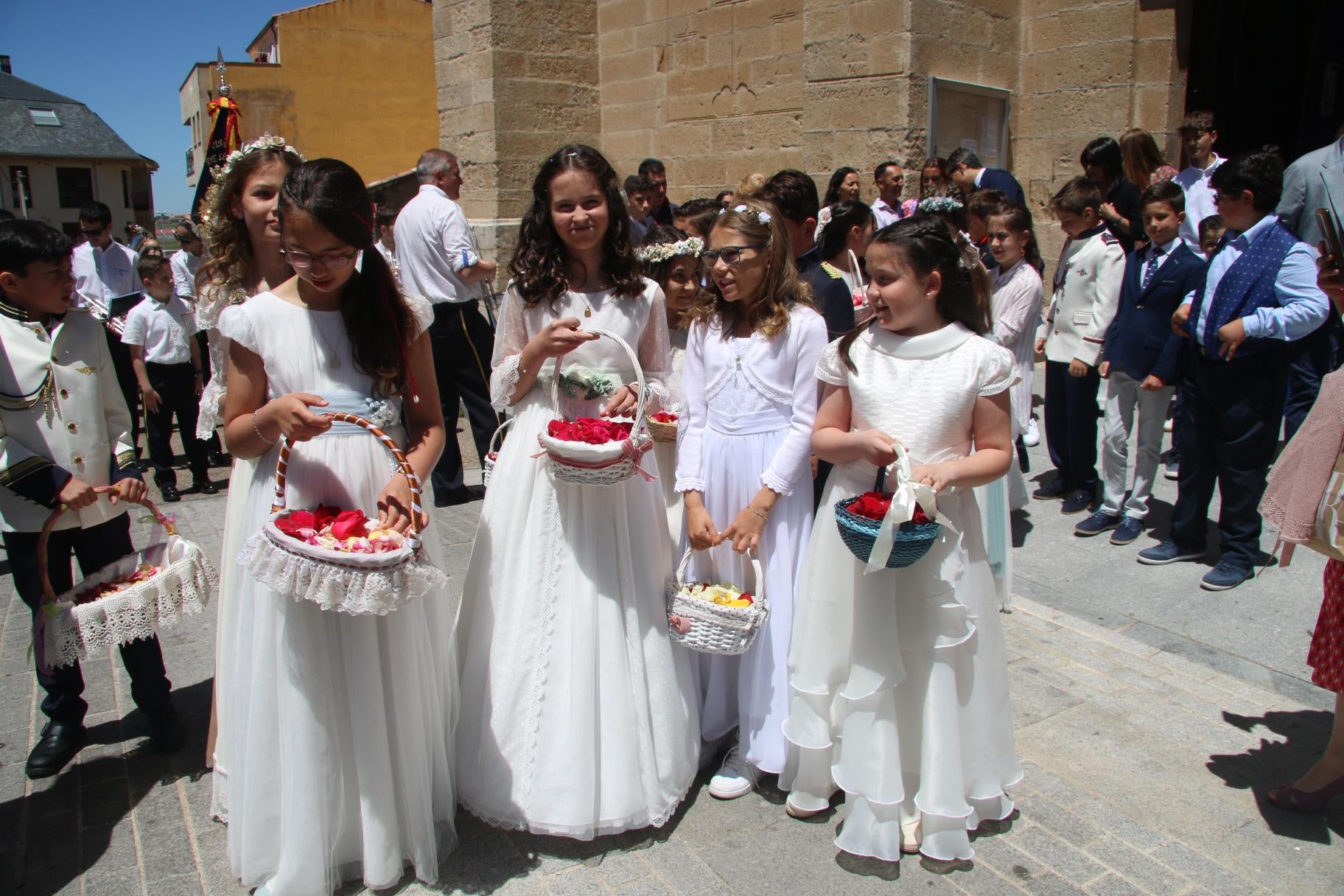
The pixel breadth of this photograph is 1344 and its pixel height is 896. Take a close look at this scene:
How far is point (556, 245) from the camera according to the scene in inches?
126

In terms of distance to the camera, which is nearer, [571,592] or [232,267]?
[571,592]

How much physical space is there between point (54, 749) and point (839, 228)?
4052mm

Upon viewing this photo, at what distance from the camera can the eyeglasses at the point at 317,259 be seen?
8.28 ft

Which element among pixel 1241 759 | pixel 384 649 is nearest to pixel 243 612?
pixel 384 649

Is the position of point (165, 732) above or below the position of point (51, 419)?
below

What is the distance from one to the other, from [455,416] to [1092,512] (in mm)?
4580

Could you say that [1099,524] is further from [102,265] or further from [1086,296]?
[102,265]

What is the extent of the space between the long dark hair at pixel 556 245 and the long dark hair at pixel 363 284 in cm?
50

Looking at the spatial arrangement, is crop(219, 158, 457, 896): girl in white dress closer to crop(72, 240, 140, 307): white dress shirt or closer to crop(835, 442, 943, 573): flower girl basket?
crop(835, 442, 943, 573): flower girl basket

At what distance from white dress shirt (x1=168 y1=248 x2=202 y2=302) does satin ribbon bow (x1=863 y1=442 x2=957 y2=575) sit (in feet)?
25.6

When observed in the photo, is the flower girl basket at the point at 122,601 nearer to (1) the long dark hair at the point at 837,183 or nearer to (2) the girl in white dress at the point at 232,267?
(2) the girl in white dress at the point at 232,267

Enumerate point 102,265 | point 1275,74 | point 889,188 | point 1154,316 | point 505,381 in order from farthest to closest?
point 1275,74
point 102,265
point 889,188
point 1154,316
point 505,381

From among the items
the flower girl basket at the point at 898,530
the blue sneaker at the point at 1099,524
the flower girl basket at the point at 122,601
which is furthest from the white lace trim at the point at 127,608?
the blue sneaker at the point at 1099,524

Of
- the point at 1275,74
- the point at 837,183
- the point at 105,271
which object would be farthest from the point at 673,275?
the point at 1275,74
